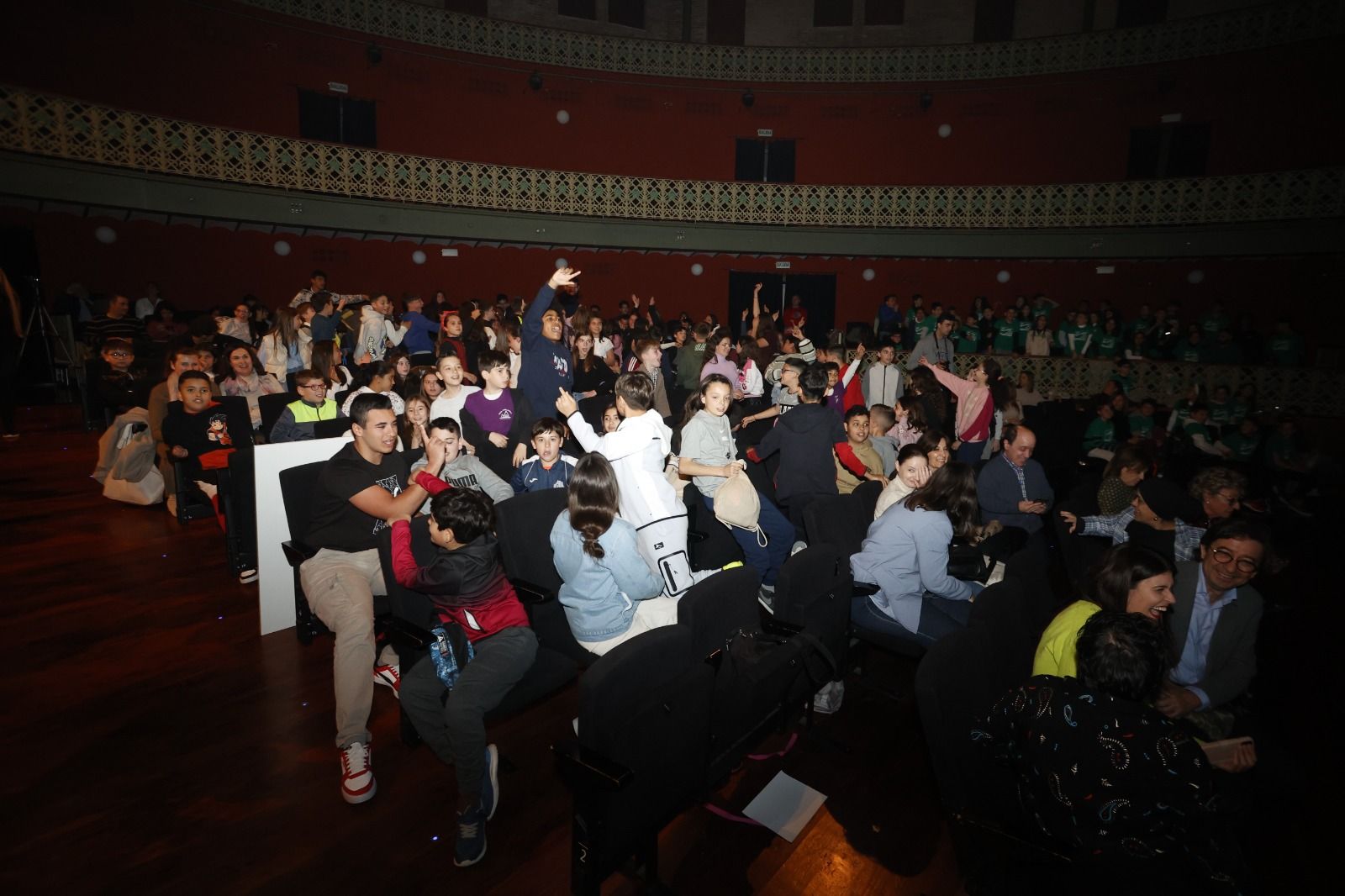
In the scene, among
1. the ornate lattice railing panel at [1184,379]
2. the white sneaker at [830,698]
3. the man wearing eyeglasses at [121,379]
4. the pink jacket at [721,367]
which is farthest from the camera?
the ornate lattice railing panel at [1184,379]

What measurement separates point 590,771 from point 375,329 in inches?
319

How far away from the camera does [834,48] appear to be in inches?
644

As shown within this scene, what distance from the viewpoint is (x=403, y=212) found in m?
14.2

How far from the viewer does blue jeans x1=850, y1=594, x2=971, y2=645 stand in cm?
341

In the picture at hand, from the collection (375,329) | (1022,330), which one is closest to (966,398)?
(375,329)

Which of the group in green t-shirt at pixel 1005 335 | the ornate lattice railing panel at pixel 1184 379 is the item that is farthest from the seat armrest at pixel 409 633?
the group in green t-shirt at pixel 1005 335

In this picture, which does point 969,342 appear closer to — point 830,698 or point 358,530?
point 830,698

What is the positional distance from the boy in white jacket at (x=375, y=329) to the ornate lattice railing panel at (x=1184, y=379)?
7281mm

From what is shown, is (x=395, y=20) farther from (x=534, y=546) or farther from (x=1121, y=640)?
(x=1121, y=640)

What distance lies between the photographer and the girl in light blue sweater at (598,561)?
2832mm

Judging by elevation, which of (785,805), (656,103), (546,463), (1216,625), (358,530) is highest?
(656,103)

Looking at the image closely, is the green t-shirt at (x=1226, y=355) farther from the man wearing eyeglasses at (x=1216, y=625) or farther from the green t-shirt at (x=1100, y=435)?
the man wearing eyeglasses at (x=1216, y=625)

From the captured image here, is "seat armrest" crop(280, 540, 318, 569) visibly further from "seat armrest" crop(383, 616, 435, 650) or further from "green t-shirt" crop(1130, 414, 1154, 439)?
"green t-shirt" crop(1130, 414, 1154, 439)

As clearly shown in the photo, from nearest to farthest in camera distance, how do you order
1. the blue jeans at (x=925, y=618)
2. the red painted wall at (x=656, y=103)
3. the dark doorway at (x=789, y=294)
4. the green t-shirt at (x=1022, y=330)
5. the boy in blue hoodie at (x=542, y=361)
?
1. the blue jeans at (x=925, y=618)
2. the boy in blue hoodie at (x=542, y=361)
3. the red painted wall at (x=656, y=103)
4. the green t-shirt at (x=1022, y=330)
5. the dark doorway at (x=789, y=294)
